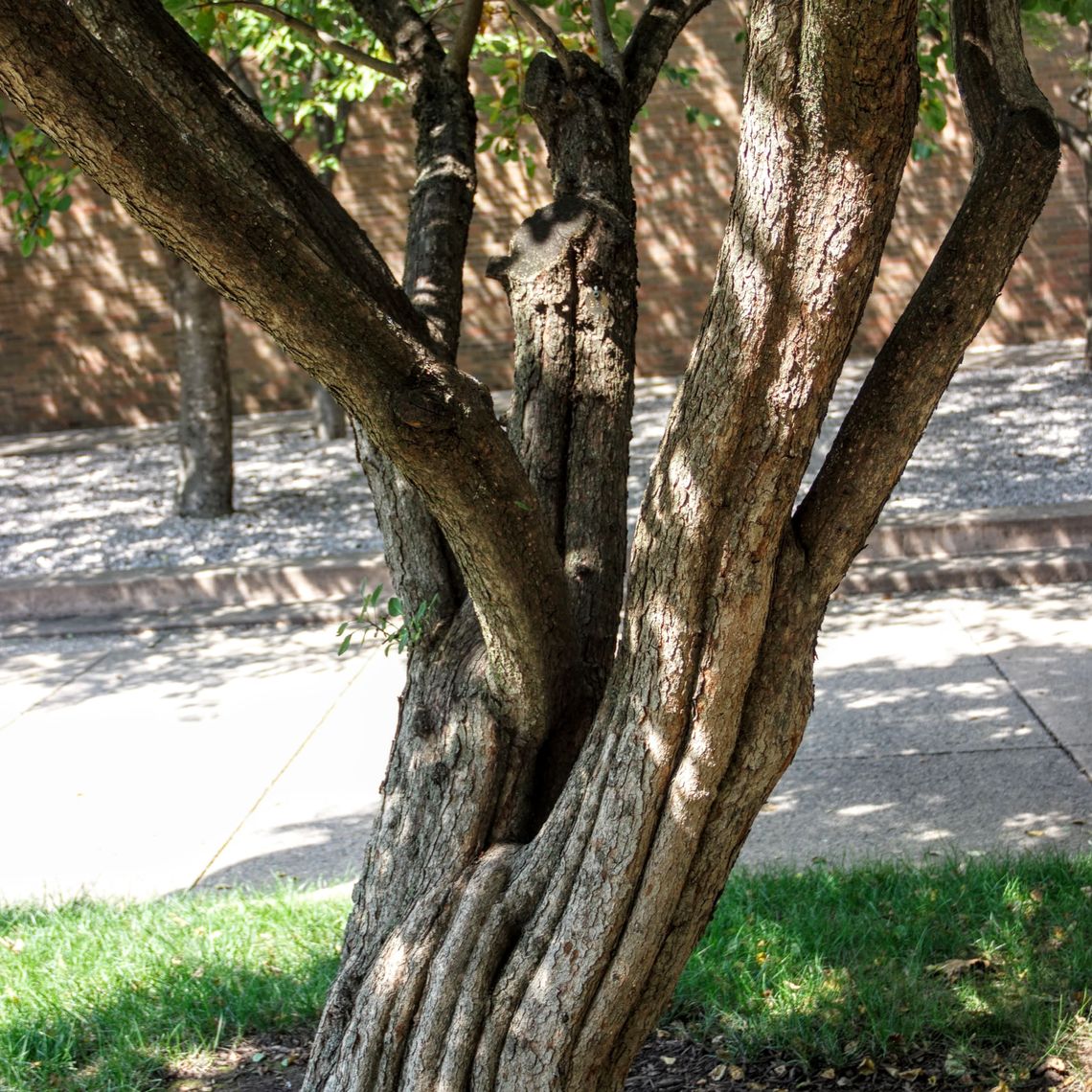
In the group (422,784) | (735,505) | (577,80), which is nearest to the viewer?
(735,505)

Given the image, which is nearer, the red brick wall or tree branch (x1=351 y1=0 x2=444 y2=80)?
→ tree branch (x1=351 y1=0 x2=444 y2=80)

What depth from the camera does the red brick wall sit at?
14.8 metres

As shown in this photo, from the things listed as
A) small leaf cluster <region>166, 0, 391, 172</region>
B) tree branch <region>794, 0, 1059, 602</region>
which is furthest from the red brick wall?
tree branch <region>794, 0, 1059, 602</region>

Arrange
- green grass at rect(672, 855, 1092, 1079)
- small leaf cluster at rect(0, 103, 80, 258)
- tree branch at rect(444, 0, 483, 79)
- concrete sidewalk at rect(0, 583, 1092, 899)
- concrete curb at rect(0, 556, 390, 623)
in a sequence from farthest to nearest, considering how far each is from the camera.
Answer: concrete curb at rect(0, 556, 390, 623)
small leaf cluster at rect(0, 103, 80, 258)
concrete sidewalk at rect(0, 583, 1092, 899)
tree branch at rect(444, 0, 483, 79)
green grass at rect(672, 855, 1092, 1079)

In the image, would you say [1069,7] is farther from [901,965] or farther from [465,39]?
[901,965]

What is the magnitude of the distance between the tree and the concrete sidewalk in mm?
1925

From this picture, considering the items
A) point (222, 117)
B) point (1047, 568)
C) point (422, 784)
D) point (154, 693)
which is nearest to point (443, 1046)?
point (422, 784)

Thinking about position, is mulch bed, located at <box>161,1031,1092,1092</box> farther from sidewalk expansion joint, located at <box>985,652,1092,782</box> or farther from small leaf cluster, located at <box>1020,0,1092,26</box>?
small leaf cluster, located at <box>1020,0,1092,26</box>

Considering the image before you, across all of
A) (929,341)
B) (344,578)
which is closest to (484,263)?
(344,578)

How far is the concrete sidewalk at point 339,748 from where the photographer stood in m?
4.77

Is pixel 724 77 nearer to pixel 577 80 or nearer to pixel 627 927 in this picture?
pixel 577 80

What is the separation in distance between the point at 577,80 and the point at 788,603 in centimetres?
153

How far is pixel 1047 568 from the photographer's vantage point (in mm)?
7352

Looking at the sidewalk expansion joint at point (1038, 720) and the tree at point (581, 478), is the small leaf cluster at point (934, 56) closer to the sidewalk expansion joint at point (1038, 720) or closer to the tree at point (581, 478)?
the tree at point (581, 478)
